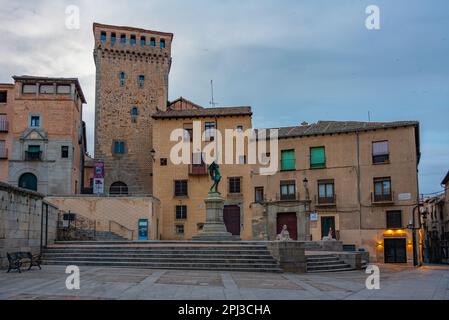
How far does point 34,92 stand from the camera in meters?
41.6

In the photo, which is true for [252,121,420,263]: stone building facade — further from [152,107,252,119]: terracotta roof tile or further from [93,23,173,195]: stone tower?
[93,23,173,195]: stone tower

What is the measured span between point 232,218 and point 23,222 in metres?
24.1

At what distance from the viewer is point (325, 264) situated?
19297 mm

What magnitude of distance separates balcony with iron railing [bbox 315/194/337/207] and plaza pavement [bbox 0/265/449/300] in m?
22.2

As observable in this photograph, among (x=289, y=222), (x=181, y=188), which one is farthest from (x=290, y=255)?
(x=181, y=188)

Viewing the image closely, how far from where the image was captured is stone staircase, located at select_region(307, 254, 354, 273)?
60.5 ft

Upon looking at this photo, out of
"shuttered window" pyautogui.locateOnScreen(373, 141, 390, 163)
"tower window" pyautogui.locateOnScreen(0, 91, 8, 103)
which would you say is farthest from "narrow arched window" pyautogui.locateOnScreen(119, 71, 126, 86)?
"shuttered window" pyautogui.locateOnScreen(373, 141, 390, 163)

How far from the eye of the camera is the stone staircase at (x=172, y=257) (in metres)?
17.3

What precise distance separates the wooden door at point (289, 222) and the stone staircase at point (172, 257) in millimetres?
19571

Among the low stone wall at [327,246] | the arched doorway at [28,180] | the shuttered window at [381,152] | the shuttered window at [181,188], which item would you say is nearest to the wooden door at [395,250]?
the shuttered window at [381,152]

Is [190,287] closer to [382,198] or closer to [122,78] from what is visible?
[382,198]

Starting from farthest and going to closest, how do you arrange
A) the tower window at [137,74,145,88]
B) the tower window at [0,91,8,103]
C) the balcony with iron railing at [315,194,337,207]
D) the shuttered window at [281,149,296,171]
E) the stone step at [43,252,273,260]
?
the tower window at [137,74,145,88] < the tower window at [0,91,8,103] < the shuttered window at [281,149,296,171] < the balcony with iron railing at [315,194,337,207] < the stone step at [43,252,273,260]
